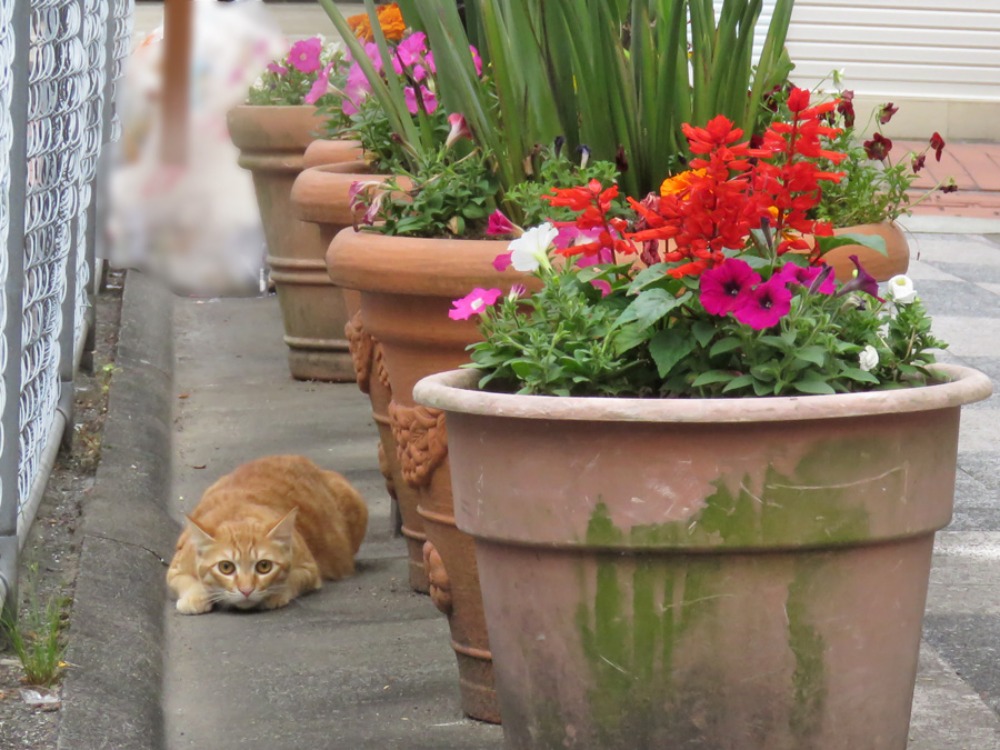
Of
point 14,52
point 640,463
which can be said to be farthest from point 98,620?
point 640,463

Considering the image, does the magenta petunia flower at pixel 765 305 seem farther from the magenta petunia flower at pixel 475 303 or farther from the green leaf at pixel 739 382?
the magenta petunia flower at pixel 475 303

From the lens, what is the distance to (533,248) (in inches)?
84.4

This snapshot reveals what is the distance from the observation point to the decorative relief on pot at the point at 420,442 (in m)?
2.61

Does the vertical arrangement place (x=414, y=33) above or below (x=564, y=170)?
above

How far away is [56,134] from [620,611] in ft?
7.97

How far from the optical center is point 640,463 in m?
1.81

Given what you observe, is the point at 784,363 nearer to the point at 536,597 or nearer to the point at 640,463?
the point at 640,463

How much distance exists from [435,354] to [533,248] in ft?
1.93

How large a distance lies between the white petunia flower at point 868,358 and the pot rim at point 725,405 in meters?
0.07

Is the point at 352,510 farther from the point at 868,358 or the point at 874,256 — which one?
the point at 868,358

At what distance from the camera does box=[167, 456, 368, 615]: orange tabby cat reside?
3426 mm

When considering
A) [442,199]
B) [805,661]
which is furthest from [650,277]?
[442,199]

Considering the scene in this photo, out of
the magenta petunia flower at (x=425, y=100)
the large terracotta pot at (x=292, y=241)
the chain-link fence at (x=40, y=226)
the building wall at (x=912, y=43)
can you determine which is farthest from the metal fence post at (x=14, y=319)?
the building wall at (x=912, y=43)

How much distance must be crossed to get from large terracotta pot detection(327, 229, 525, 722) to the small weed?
2.18 feet
